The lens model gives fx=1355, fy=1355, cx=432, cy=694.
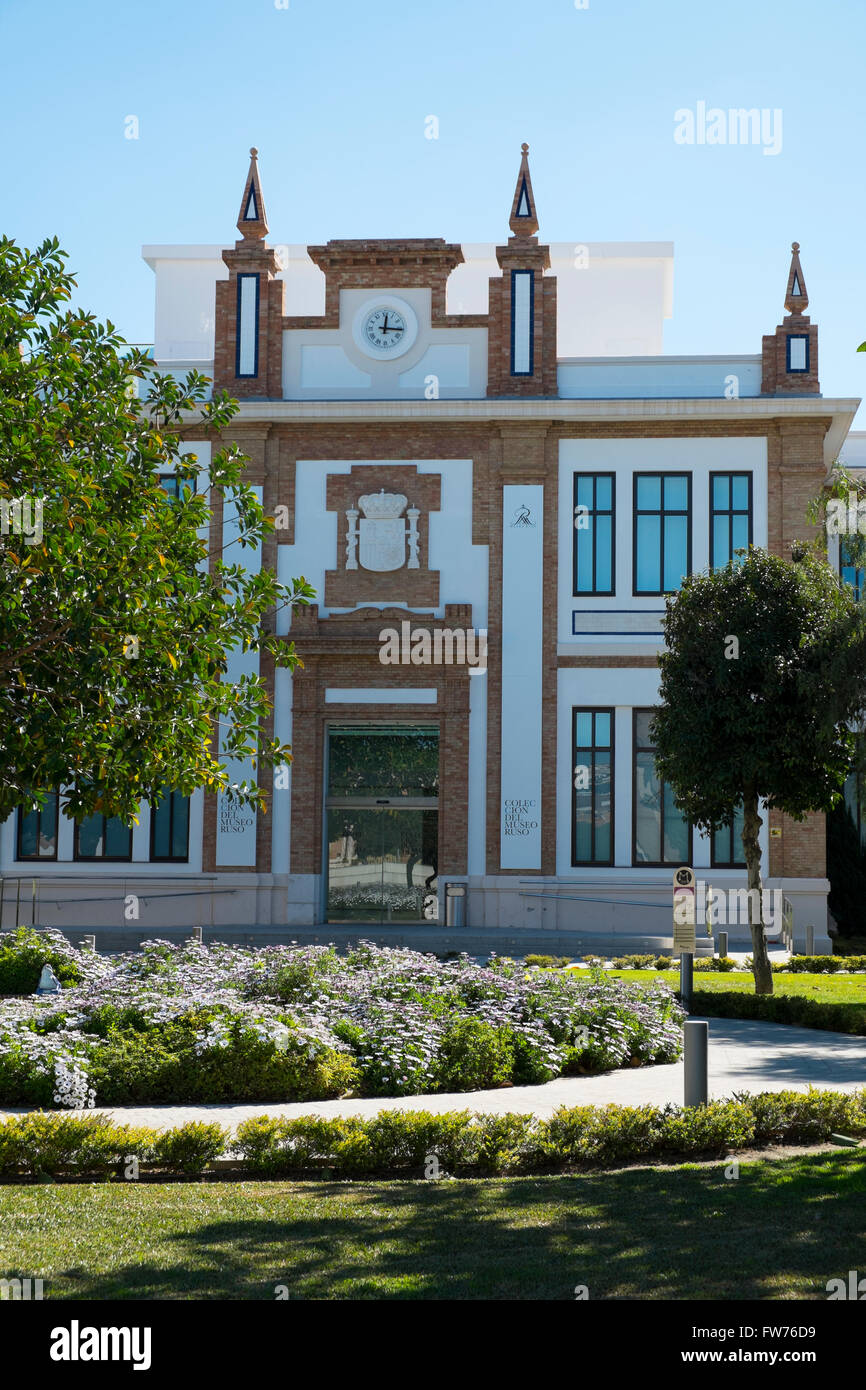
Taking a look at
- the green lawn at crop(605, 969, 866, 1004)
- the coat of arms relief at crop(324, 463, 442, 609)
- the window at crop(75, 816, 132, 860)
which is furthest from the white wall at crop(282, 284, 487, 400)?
the green lawn at crop(605, 969, 866, 1004)

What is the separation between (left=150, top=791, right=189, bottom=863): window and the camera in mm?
29141

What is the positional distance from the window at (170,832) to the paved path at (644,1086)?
53.8ft

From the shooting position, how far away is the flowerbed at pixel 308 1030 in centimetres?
1112

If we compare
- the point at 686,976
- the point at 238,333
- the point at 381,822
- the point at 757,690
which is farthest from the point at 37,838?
the point at 686,976

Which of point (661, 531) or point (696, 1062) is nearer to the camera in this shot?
point (696, 1062)

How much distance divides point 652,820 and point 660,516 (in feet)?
21.3

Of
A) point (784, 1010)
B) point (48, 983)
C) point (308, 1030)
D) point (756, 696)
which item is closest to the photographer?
point (308, 1030)

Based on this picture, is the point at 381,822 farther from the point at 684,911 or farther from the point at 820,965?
the point at 684,911

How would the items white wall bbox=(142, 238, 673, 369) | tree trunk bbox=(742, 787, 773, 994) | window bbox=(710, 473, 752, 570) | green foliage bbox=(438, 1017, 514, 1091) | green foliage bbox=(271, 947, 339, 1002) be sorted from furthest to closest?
white wall bbox=(142, 238, 673, 369)
window bbox=(710, 473, 752, 570)
tree trunk bbox=(742, 787, 773, 994)
green foliage bbox=(271, 947, 339, 1002)
green foliage bbox=(438, 1017, 514, 1091)

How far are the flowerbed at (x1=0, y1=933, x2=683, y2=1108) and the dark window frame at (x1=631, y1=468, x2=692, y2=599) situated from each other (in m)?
14.9

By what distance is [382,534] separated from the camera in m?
29.2

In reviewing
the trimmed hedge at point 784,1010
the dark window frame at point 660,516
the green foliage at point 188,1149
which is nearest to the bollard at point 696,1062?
the green foliage at point 188,1149

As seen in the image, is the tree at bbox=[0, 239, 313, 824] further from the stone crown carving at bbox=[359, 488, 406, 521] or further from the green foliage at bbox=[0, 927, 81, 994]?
the stone crown carving at bbox=[359, 488, 406, 521]
